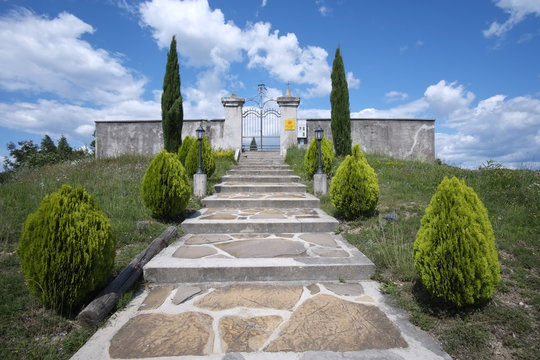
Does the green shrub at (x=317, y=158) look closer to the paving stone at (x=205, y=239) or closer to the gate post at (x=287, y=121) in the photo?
the paving stone at (x=205, y=239)

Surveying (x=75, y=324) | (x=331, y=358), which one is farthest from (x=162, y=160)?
Answer: (x=331, y=358)

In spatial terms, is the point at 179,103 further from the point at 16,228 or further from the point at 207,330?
the point at 207,330

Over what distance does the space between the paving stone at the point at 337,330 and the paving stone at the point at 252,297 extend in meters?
0.18

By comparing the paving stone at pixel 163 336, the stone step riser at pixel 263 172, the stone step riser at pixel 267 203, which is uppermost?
the stone step riser at pixel 263 172

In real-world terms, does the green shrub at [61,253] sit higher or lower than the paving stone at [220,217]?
higher

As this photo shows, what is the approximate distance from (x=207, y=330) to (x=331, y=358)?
0.95m

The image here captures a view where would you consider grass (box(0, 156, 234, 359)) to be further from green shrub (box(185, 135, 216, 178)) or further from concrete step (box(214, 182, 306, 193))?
green shrub (box(185, 135, 216, 178))

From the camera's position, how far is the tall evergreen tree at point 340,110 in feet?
35.6

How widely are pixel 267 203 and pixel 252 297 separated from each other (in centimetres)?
319

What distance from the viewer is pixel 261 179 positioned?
789cm

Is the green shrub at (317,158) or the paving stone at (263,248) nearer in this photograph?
the paving stone at (263,248)

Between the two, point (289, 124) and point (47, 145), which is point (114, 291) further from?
point (47, 145)

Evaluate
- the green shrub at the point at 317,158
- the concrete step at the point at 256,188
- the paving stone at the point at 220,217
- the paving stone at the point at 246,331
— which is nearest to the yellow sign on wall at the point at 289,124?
the green shrub at the point at 317,158

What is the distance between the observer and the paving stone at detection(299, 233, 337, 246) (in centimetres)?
376
